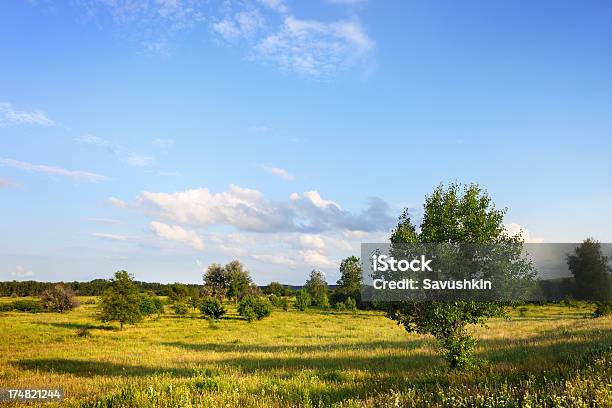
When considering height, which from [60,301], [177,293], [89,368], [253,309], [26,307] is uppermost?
[89,368]

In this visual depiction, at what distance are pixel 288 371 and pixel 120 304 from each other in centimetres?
4095

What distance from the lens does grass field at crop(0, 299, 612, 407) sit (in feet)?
30.7

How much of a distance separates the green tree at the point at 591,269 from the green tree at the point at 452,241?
6416 centimetres

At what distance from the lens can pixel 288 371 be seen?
66.1ft

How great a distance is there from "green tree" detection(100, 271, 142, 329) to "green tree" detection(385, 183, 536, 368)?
4350 cm

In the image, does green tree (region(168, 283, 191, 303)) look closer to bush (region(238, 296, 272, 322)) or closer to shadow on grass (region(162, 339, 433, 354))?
bush (region(238, 296, 272, 322))

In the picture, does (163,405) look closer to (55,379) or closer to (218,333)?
(55,379)

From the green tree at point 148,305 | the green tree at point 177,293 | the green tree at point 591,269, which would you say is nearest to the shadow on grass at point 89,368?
the green tree at point 148,305

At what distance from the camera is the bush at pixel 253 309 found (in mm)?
67438

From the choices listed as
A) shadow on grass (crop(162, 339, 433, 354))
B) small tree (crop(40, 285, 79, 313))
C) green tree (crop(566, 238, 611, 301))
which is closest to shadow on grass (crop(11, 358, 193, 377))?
shadow on grass (crop(162, 339, 433, 354))

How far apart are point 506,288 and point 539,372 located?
8.77 meters

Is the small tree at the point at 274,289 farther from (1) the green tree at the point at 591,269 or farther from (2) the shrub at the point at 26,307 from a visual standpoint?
(1) the green tree at the point at 591,269

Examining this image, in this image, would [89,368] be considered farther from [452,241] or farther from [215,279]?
[215,279]

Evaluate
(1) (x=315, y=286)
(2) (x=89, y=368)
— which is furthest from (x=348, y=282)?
(2) (x=89, y=368)
